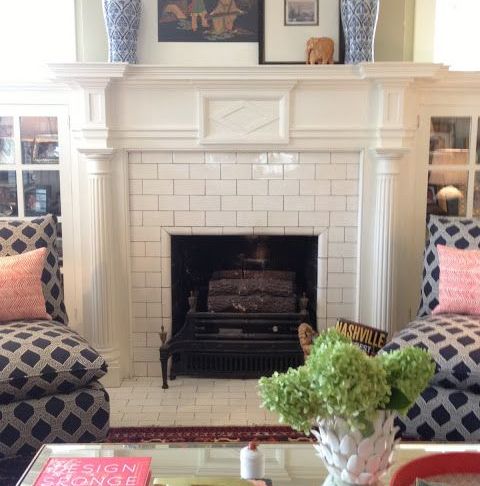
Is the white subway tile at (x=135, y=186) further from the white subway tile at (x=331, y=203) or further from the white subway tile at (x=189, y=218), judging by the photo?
the white subway tile at (x=331, y=203)

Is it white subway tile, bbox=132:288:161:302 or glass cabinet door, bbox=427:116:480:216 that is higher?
glass cabinet door, bbox=427:116:480:216

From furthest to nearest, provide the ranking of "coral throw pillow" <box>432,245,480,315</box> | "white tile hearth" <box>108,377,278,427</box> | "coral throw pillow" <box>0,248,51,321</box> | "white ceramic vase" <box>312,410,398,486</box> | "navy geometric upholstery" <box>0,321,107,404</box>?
"white tile hearth" <box>108,377,278,427</box>, "coral throw pillow" <box>432,245,480,315</box>, "coral throw pillow" <box>0,248,51,321</box>, "navy geometric upholstery" <box>0,321,107,404</box>, "white ceramic vase" <box>312,410,398,486</box>

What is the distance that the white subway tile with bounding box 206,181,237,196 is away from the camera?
312 centimetres

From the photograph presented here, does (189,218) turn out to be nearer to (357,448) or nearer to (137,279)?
(137,279)

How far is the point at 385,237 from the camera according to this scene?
3051 millimetres

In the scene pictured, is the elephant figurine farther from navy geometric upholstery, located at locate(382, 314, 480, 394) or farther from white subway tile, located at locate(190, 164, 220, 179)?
navy geometric upholstery, located at locate(382, 314, 480, 394)

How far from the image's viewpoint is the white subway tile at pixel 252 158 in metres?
3.10

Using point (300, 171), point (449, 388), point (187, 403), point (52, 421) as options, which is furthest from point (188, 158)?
point (449, 388)

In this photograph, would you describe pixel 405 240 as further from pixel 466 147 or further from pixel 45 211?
pixel 45 211

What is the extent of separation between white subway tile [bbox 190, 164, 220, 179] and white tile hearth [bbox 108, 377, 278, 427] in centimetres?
→ 103

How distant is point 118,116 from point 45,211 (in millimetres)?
632

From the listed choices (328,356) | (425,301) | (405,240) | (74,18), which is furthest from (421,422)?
(74,18)

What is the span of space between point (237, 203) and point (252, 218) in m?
0.11

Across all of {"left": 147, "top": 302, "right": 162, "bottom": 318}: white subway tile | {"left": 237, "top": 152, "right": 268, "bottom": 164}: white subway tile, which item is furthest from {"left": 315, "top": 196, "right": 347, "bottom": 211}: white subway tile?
{"left": 147, "top": 302, "right": 162, "bottom": 318}: white subway tile
